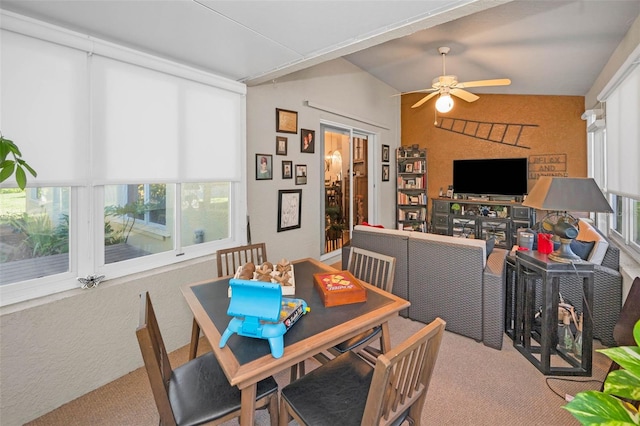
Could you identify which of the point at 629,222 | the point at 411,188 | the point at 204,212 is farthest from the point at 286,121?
the point at 629,222

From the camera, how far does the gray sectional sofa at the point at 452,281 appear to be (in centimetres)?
260

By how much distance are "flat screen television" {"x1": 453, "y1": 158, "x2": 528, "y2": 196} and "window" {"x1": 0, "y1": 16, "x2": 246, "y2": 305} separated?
4.73 m

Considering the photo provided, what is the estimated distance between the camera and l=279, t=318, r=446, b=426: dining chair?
1.02 metres

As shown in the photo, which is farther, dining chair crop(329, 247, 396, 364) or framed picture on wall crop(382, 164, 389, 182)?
→ framed picture on wall crop(382, 164, 389, 182)

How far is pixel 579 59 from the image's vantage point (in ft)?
11.6

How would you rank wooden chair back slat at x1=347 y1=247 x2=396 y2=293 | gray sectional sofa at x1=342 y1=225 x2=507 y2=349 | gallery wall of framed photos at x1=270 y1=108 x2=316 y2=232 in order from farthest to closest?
gallery wall of framed photos at x1=270 y1=108 x2=316 y2=232
gray sectional sofa at x1=342 y1=225 x2=507 y2=349
wooden chair back slat at x1=347 y1=247 x2=396 y2=293

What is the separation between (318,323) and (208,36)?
203 centimetres

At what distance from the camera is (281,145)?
3771 mm

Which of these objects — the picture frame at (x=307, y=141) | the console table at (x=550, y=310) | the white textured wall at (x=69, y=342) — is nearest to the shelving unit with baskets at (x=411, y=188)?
the picture frame at (x=307, y=141)

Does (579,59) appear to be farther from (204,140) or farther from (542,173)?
(204,140)

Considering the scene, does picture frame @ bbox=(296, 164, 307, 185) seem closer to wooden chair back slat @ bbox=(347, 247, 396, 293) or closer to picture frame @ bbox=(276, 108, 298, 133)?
picture frame @ bbox=(276, 108, 298, 133)

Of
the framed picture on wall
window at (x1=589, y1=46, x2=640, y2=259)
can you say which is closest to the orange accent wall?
the framed picture on wall

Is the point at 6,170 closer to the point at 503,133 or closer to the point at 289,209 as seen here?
the point at 289,209

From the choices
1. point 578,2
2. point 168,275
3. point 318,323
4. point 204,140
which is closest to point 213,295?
point 318,323
